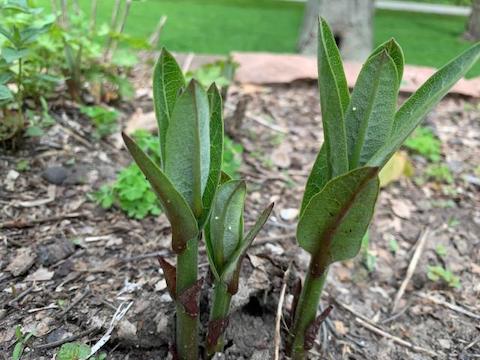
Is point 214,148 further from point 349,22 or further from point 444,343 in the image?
point 349,22

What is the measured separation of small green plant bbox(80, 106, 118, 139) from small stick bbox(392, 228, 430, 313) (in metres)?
1.25

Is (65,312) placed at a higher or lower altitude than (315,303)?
lower

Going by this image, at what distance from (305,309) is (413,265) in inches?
31.0

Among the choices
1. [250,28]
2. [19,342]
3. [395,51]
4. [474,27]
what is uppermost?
[474,27]

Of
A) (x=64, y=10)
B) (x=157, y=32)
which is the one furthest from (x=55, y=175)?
(x=157, y=32)

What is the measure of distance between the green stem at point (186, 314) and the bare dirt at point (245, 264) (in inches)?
4.5

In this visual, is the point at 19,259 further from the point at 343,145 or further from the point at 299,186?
the point at 299,186

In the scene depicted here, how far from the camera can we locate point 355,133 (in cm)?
87

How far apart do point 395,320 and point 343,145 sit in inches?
31.6

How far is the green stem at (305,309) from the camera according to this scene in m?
0.96

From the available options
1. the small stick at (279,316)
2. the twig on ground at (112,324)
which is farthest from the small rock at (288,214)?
the twig on ground at (112,324)

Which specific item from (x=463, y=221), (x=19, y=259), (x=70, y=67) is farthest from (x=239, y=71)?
(x=19, y=259)

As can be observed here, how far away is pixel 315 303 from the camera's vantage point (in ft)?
3.25

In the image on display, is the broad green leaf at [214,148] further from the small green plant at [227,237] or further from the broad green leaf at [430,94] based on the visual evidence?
the broad green leaf at [430,94]
